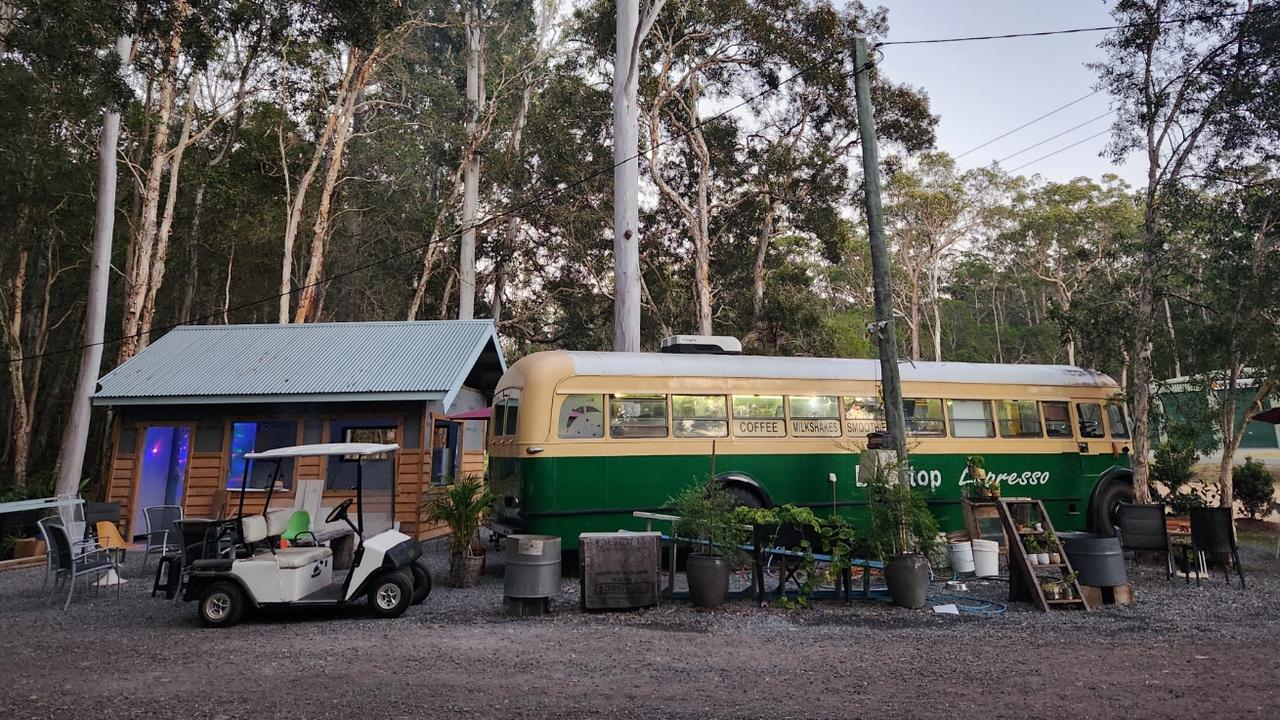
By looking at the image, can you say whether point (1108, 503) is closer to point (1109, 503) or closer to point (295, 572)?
point (1109, 503)

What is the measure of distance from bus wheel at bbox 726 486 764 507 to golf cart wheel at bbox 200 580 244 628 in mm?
5785

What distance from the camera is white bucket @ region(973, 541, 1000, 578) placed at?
9.09m

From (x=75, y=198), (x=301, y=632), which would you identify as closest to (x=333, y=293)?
(x=75, y=198)

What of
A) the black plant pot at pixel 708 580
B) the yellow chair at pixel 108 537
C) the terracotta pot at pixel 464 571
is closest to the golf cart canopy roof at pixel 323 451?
the terracotta pot at pixel 464 571

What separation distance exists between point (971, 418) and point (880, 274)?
320 centimetres

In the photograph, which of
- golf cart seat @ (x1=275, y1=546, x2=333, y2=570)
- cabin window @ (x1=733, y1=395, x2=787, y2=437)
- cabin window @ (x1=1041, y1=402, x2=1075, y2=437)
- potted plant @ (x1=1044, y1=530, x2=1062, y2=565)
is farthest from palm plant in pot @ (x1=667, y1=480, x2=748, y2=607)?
cabin window @ (x1=1041, y1=402, x2=1075, y2=437)

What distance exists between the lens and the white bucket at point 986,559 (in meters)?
9.09

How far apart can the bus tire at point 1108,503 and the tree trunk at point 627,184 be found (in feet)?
26.6

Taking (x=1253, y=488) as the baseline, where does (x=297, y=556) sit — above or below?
below

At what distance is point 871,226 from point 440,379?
7546mm

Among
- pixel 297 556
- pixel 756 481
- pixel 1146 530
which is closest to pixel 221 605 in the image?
pixel 297 556

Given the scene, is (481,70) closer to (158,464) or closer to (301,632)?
(158,464)

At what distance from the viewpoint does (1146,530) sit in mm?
8766

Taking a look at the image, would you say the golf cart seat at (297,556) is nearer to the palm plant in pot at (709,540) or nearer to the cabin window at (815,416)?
the palm plant in pot at (709,540)
